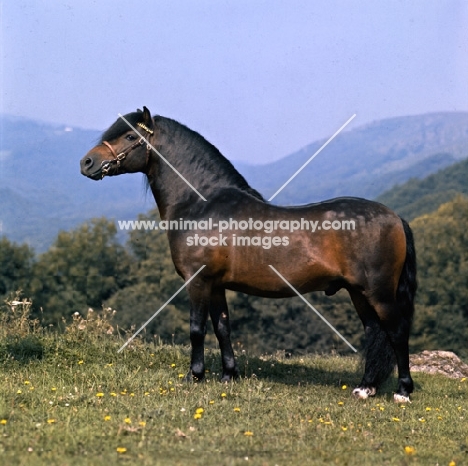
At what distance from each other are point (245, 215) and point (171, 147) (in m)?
1.19

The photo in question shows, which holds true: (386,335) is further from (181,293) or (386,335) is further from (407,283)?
(181,293)

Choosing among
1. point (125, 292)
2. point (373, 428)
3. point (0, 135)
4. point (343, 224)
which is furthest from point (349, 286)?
point (0, 135)

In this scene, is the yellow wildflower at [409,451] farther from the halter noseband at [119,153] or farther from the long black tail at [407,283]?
the halter noseband at [119,153]

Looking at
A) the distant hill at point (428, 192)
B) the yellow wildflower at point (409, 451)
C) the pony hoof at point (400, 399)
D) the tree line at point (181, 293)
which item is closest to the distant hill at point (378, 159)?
the distant hill at point (428, 192)

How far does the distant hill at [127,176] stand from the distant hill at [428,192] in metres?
8.29

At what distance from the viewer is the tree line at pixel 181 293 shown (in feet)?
115

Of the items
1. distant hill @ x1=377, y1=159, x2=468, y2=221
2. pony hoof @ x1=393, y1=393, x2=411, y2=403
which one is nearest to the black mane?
pony hoof @ x1=393, y1=393, x2=411, y2=403

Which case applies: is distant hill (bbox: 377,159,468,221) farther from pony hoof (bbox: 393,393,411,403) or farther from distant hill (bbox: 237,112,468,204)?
pony hoof (bbox: 393,393,411,403)

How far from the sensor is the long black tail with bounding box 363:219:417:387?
7.55 m

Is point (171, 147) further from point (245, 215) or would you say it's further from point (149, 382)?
point (149, 382)

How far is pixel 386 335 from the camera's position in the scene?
24.7 ft

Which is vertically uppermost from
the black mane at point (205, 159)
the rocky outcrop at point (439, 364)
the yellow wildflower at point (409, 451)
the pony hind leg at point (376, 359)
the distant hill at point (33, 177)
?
the distant hill at point (33, 177)

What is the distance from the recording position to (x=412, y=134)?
351ft

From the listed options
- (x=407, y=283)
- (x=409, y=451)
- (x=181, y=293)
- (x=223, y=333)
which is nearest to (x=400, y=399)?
(x=407, y=283)
